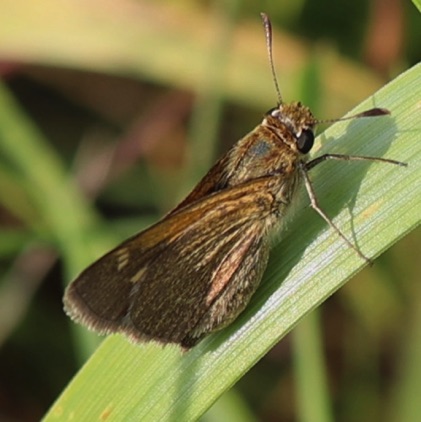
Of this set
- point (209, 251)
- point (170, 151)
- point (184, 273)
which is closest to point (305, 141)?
point (209, 251)

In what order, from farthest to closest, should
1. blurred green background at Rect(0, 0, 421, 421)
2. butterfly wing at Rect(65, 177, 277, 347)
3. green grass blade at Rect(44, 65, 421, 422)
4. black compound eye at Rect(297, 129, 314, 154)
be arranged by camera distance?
blurred green background at Rect(0, 0, 421, 421) < black compound eye at Rect(297, 129, 314, 154) < butterfly wing at Rect(65, 177, 277, 347) < green grass blade at Rect(44, 65, 421, 422)

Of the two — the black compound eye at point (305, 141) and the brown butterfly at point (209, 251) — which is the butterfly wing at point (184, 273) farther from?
the black compound eye at point (305, 141)

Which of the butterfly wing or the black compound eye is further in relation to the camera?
the black compound eye

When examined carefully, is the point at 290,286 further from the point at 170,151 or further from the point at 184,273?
the point at 170,151

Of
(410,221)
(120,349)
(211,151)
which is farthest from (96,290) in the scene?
(211,151)

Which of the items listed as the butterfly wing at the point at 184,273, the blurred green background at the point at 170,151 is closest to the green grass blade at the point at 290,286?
the butterfly wing at the point at 184,273

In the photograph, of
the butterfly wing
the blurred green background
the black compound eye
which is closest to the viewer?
the butterfly wing

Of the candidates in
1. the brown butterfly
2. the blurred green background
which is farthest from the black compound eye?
the blurred green background

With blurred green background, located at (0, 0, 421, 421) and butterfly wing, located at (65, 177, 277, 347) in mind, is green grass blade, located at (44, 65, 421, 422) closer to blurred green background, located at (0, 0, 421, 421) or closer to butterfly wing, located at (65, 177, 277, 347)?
butterfly wing, located at (65, 177, 277, 347)
